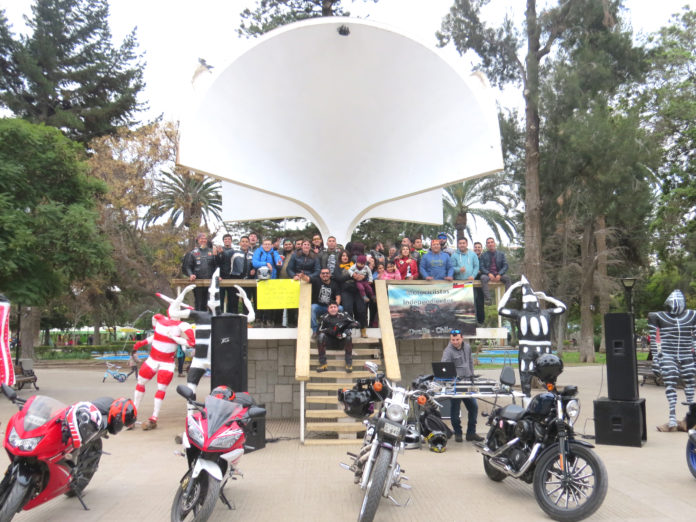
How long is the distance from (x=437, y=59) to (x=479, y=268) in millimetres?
6682

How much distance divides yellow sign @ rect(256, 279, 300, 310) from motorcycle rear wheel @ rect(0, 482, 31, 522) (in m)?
7.22

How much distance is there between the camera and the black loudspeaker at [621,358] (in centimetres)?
896

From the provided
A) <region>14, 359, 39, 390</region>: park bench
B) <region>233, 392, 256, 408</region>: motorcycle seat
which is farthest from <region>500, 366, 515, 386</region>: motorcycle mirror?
<region>14, 359, 39, 390</region>: park bench

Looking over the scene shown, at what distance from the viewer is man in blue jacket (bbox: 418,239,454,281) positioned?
1315cm

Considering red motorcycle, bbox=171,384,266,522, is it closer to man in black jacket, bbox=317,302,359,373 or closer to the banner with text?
man in black jacket, bbox=317,302,359,373

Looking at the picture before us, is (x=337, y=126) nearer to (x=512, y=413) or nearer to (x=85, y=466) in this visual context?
(x=512, y=413)

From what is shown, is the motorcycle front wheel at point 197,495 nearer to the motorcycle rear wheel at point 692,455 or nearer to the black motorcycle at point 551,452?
the black motorcycle at point 551,452

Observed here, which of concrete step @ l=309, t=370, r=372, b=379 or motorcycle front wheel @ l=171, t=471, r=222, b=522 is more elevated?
concrete step @ l=309, t=370, r=372, b=379

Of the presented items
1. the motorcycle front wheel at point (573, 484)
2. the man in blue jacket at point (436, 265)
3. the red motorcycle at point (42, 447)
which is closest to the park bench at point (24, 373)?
the man in blue jacket at point (436, 265)

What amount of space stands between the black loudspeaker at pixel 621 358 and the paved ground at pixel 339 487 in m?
0.84

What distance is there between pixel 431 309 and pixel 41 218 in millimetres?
11840

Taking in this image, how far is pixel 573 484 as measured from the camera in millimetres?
5738

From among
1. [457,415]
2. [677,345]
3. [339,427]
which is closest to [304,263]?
[339,427]

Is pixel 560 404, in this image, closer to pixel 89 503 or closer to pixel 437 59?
pixel 89 503
